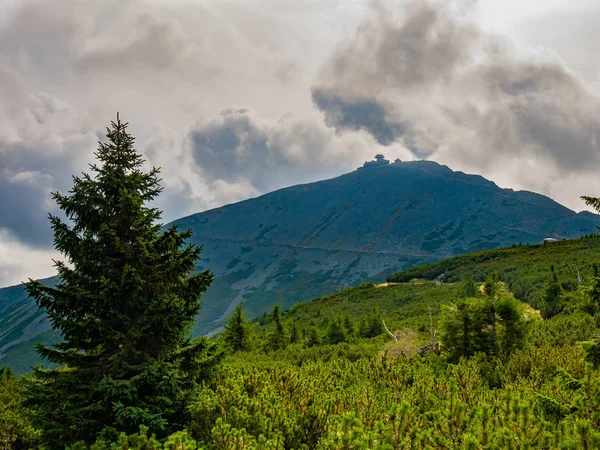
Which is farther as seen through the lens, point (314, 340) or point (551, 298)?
point (551, 298)

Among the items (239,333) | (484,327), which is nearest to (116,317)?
(484,327)

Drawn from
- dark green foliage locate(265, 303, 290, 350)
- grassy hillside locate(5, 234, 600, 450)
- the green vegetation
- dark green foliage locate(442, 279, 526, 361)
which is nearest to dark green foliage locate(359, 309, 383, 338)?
dark green foliage locate(265, 303, 290, 350)

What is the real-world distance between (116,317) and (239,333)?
72.8ft

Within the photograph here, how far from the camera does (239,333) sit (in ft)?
99.7

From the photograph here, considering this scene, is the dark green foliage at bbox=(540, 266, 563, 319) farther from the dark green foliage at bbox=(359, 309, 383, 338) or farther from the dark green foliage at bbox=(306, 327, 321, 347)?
the dark green foliage at bbox=(306, 327, 321, 347)

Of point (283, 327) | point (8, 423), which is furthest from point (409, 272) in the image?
point (8, 423)

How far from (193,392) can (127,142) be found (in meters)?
6.90

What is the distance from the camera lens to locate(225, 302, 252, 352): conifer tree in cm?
3003

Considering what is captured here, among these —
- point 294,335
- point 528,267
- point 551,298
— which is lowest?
point 294,335

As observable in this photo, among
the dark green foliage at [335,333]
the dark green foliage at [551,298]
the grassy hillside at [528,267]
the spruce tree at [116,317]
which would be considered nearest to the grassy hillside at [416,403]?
the spruce tree at [116,317]

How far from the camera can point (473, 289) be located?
134ft

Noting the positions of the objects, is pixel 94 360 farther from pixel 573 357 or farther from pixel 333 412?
pixel 573 357

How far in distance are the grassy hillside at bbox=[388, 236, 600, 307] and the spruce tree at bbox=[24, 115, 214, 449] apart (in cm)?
2916

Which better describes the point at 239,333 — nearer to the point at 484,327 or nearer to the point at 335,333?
the point at 335,333
